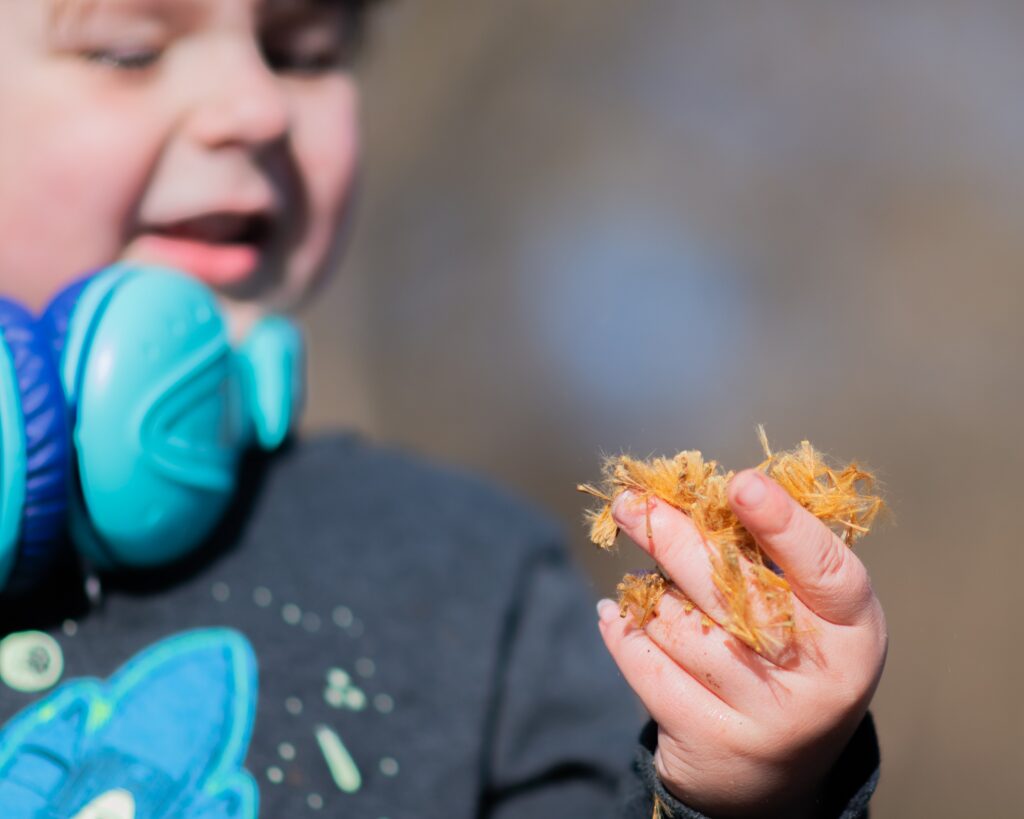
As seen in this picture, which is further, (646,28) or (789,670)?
(646,28)

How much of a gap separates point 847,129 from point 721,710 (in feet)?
7.06

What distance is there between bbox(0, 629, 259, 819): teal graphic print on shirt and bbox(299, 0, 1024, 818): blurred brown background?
3.67ft

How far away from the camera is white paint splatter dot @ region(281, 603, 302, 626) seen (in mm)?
868

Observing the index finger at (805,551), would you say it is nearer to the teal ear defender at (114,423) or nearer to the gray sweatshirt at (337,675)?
the gray sweatshirt at (337,675)

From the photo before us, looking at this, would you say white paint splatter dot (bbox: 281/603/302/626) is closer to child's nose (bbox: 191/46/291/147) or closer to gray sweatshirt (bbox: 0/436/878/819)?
gray sweatshirt (bbox: 0/436/878/819)

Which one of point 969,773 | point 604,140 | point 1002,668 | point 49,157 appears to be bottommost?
point 969,773

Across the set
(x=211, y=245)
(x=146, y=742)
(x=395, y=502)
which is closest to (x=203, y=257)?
(x=211, y=245)

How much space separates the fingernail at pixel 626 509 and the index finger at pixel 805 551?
0.05 m

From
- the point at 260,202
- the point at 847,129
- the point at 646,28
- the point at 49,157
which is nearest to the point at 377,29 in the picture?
the point at 260,202

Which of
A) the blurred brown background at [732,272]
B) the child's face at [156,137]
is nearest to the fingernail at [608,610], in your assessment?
the child's face at [156,137]

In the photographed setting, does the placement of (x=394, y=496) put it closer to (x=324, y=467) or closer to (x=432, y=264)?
(x=324, y=467)

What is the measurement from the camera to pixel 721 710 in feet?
1.91

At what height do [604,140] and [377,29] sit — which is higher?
[377,29]

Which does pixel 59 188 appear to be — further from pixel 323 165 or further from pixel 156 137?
pixel 323 165
